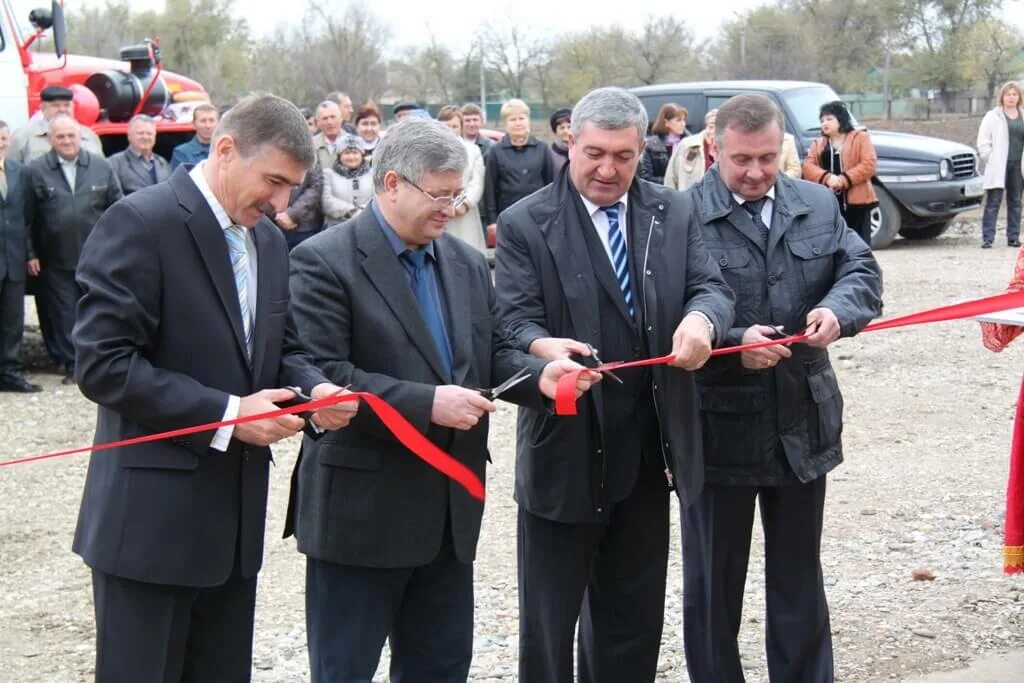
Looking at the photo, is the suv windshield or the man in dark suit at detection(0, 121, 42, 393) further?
the suv windshield

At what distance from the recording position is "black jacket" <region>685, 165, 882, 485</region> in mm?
4145

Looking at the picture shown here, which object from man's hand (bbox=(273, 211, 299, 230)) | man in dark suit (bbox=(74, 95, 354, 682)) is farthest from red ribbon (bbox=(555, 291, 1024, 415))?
man's hand (bbox=(273, 211, 299, 230))

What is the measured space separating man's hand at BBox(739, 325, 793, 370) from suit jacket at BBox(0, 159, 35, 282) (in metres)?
7.25

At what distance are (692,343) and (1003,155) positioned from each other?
13093 millimetres

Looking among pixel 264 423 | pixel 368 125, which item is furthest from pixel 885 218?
pixel 264 423

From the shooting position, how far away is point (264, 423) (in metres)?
3.17

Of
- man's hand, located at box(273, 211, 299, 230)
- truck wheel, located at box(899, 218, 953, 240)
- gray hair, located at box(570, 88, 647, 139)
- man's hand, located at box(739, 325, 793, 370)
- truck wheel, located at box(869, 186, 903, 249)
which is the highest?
gray hair, located at box(570, 88, 647, 139)

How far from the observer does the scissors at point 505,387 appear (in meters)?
3.62

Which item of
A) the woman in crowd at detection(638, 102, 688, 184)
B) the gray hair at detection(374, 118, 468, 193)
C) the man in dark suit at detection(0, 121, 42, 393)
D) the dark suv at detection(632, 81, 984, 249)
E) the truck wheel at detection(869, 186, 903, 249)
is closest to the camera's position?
the gray hair at detection(374, 118, 468, 193)

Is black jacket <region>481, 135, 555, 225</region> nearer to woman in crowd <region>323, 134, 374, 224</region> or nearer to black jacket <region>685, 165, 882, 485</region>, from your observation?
woman in crowd <region>323, 134, 374, 224</region>

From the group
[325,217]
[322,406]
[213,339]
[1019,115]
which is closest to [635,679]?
[322,406]

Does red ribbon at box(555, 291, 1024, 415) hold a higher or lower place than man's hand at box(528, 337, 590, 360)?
lower

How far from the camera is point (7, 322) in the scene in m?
9.81

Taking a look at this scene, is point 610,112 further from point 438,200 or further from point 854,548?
point 854,548
